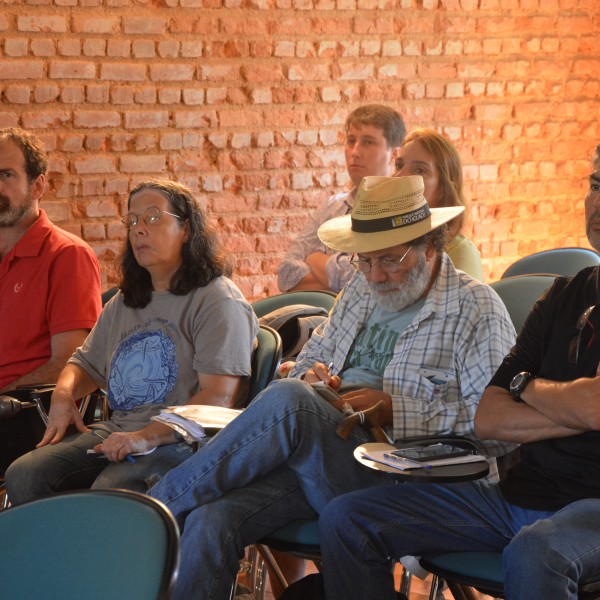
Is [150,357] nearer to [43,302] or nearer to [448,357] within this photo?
[43,302]

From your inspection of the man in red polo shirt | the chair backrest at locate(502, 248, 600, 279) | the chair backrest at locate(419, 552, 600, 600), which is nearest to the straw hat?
the chair backrest at locate(419, 552, 600, 600)

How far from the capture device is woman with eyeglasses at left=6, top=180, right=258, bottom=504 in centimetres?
288

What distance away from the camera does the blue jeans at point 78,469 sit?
280 centimetres

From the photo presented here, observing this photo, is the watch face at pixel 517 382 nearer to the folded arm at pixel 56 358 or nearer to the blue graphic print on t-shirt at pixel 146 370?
the blue graphic print on t-shirt at pixel 146 370

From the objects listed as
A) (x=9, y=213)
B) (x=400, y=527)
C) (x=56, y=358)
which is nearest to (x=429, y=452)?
(x=400, y=527)

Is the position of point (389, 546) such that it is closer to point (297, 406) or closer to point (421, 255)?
point (297, 406)

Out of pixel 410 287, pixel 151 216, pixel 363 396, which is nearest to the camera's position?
pixel 363 396

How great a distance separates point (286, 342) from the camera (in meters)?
3.50

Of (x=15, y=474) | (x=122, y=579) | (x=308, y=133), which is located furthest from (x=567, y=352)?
(x=308, y=133)

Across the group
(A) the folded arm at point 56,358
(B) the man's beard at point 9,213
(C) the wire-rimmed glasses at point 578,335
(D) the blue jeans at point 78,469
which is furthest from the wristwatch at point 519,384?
(B) the man's beard at point 9,213

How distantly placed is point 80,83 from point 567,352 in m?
3.18

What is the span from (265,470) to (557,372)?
→ 74 cm

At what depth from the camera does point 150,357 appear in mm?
3035

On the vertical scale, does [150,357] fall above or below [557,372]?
below
